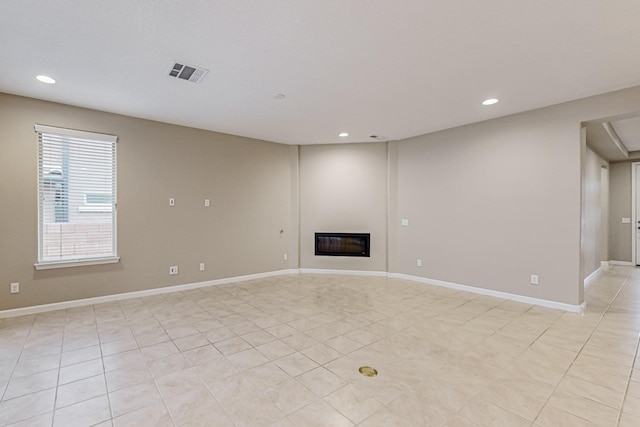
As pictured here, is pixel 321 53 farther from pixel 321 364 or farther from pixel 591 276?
pixel 591 276

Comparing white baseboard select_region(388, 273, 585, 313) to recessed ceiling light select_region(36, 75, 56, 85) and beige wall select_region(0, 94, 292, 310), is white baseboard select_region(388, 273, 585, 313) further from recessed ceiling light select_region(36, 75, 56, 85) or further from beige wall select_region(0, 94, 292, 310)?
recessed ceiling light select_region(36, 75, 56, 85)

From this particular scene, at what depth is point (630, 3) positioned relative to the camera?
78.2 inches

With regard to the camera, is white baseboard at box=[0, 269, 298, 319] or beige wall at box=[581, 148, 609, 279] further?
beige wall at box=[581, 148, 609, 279]

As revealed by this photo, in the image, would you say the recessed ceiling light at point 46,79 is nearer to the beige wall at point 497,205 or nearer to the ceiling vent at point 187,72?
the ceiling vent at point 187,72

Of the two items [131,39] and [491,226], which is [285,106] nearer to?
[131,39]

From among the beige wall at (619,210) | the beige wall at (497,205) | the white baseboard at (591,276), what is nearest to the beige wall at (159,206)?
the beige wall at (497,205)

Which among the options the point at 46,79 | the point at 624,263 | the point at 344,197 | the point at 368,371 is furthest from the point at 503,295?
the point at 46,79

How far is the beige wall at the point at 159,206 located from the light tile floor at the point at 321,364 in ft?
1.72

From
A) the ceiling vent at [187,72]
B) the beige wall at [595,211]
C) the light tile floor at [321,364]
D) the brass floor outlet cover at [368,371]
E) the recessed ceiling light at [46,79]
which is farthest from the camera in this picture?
the beige wall at [595,211]

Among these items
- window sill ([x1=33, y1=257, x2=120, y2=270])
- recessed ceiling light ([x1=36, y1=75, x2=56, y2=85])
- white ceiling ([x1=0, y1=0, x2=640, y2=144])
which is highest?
recessed ceiling light ([x1=36, y1=75, x2=56, y2=85])

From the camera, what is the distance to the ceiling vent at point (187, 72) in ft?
9.40

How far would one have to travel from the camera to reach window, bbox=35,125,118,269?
3.79 meters

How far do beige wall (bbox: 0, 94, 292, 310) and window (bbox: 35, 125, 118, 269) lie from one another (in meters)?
0.10

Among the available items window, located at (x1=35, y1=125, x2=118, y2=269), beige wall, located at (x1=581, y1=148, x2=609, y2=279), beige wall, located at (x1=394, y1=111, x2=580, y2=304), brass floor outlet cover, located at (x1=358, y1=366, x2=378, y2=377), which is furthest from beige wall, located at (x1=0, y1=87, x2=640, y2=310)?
brass floor outlet cover, located at (x1=358, y1=366, x2=378, y2=377)
